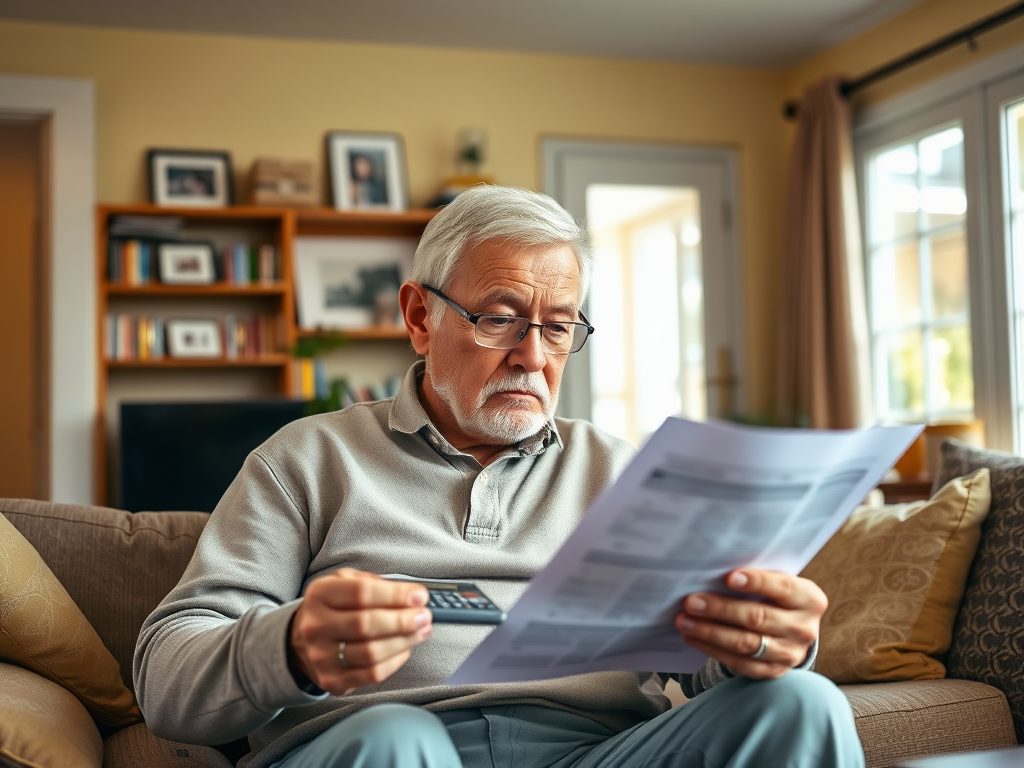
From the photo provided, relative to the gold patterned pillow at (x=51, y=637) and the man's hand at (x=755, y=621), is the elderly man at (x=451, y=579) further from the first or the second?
the gold patterned pillow at (x=51, y=637)

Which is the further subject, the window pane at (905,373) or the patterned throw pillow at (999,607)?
the window pane at (905,373)

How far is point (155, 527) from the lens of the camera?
174cm

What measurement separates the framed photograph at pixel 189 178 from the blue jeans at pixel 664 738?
134 inches

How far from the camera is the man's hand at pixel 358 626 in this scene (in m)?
0.92

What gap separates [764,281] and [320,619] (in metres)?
4.31

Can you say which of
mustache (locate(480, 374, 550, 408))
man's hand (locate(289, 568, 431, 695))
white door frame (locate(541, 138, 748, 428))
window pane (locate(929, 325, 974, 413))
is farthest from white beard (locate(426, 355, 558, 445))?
white door frame (locate(541, 138, 748, 428))

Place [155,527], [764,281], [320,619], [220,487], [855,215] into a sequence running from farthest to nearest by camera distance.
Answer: [764,281]
[855,215]
[220,487]
[155,527]
[320,619]

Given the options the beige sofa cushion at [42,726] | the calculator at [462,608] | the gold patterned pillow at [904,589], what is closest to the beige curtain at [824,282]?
the gold patterned pillow at [904,589]

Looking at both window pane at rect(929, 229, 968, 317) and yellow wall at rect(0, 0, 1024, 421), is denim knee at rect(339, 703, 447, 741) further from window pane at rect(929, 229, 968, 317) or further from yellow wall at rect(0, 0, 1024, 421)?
yellow wall at rect(0, 0, 1024, 421)

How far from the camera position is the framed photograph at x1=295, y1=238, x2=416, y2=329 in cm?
438

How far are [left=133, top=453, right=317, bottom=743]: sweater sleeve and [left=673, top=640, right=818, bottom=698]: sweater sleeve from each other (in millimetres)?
499

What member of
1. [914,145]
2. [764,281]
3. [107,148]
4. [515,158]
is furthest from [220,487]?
[914,145]

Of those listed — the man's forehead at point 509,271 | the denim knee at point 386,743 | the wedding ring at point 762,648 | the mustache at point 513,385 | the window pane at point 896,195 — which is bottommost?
the denim knee at point 386,743

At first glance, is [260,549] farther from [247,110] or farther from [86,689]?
[247,110]
